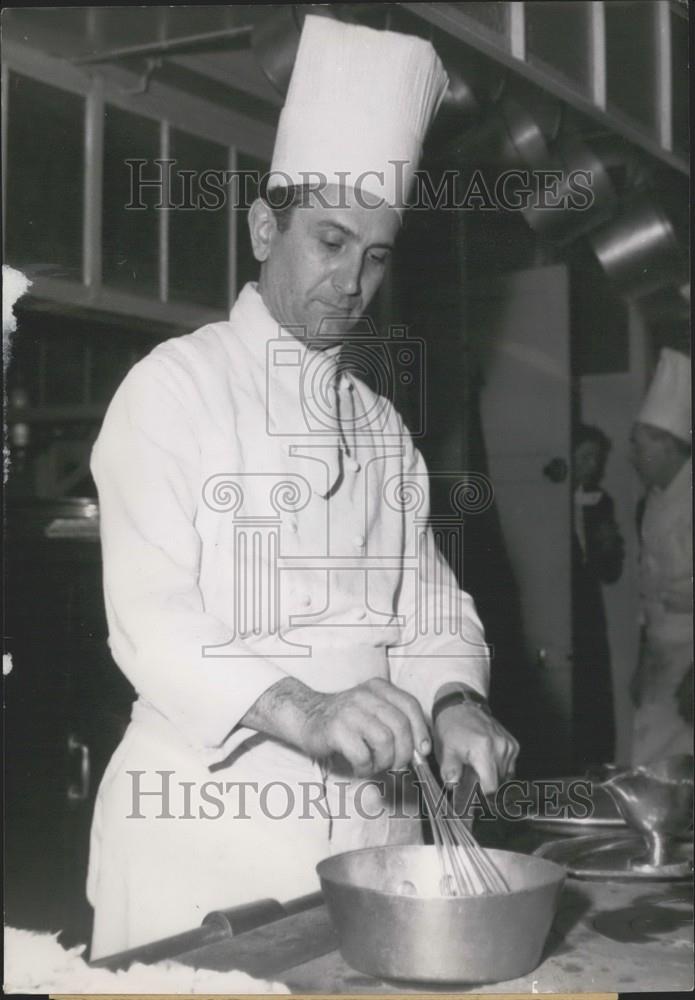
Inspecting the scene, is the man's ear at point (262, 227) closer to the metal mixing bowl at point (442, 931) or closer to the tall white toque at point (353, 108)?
the tall white toque at point (353, 108)

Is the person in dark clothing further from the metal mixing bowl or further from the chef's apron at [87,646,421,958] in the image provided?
the metal mixing bowl

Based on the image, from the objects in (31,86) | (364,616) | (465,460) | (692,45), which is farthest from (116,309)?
(692,45)

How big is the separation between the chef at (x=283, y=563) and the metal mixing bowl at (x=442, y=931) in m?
0.20

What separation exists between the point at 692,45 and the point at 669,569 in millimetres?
1327

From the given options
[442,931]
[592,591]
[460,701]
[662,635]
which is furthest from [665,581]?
[442,931]

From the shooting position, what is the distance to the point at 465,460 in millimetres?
1938

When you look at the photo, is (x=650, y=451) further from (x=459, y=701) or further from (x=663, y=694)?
(x=459, y=701)

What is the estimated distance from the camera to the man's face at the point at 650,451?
2006mm

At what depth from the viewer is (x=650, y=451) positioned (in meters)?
2.16

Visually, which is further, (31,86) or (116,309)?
(31,86)

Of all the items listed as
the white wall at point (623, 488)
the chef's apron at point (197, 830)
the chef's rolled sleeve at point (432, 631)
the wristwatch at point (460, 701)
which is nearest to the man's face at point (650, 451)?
the white wall at point (623, 488)

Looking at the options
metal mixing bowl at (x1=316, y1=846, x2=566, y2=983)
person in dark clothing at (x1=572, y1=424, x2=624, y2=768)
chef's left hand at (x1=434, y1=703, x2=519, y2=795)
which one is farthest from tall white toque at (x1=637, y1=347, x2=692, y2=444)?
metal mixing bowl at (x1=316, y1=846, x2=566, y2=983)

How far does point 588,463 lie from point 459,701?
5.72 feet

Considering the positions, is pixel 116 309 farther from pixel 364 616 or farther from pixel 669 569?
pixel 669 569
